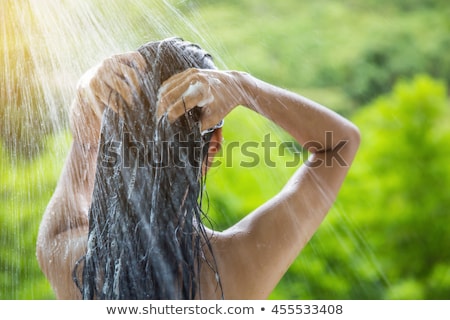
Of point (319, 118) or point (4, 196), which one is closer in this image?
point (319, 118)

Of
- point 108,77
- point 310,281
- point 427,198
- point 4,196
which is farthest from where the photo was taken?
point 427,198

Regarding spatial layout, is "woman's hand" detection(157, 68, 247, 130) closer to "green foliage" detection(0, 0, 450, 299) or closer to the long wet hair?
the long wet hair

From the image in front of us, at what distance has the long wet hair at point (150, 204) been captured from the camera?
2.48ft

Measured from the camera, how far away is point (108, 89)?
2.39 ft

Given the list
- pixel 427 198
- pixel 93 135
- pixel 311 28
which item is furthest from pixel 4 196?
pixel 427 198

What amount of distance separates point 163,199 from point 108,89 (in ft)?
0.52

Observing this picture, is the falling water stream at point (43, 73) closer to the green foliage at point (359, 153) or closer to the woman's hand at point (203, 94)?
the green foliage at point (359, 153)

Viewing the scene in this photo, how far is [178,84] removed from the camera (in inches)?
28.9

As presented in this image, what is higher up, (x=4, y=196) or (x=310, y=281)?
(x=4, y=196)

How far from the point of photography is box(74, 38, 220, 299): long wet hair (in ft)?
2.48

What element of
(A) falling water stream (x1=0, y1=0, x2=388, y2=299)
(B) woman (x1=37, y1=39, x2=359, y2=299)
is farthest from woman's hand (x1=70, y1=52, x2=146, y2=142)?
(A) falling water stream (x1=0, y1=0, x2=388, y2=299)

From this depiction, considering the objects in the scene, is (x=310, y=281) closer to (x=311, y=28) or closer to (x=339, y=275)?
(x=339, y=275)

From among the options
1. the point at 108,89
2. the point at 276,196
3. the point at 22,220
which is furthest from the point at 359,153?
the point at 108,89

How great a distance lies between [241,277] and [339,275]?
1.34 metres
